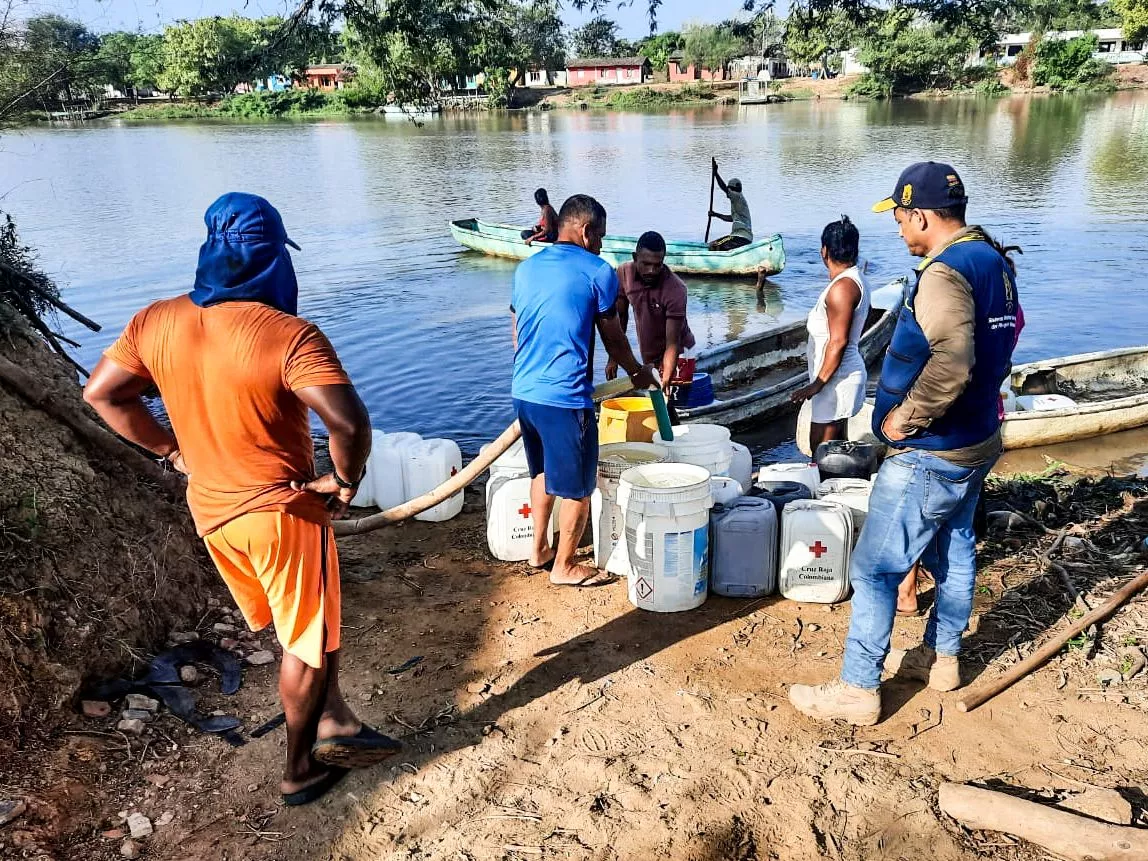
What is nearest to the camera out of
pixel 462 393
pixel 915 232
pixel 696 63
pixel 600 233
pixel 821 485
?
pixel 915 232

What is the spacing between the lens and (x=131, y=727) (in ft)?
12.4

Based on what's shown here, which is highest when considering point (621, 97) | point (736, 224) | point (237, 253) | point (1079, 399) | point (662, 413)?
point (621, 97)

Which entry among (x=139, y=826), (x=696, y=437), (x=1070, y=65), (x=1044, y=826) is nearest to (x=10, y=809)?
(x=139, y=826)

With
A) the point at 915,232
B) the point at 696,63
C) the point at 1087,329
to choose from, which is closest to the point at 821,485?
the point at 915,232

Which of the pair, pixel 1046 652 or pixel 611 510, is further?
pixel 611 510

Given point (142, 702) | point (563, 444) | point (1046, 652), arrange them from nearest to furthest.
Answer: point (142, 702)
point (1046, 652)
point (563, 444)

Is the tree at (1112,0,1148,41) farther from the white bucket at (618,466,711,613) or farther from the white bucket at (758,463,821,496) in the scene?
the white bucket at (618,466,711,613)

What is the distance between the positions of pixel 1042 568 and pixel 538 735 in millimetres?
3230

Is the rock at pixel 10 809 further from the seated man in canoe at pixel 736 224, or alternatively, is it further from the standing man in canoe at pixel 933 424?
the seated man in canoe at pixel 736 224

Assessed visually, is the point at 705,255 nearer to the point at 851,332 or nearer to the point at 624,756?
the point at 851,332

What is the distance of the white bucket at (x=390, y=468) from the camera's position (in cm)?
664

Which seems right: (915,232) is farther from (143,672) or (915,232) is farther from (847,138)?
(847,138)

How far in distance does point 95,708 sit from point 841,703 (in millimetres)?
3361

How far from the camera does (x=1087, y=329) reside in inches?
596
